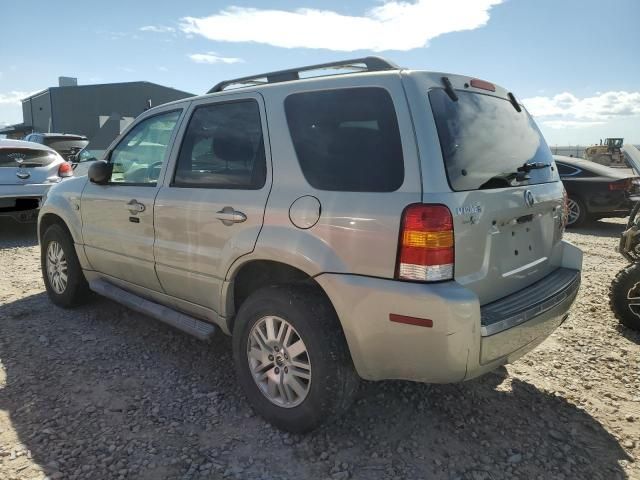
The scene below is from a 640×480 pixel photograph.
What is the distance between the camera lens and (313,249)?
2471mm

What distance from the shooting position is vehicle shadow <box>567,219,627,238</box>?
9219mm

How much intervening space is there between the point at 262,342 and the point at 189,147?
1.43 meters

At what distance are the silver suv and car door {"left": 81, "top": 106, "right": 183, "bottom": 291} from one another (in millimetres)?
38

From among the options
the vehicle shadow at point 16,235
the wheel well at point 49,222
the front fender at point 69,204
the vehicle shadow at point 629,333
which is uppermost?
the front fender at point 69,204

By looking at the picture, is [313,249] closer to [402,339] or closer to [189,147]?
[402,339]

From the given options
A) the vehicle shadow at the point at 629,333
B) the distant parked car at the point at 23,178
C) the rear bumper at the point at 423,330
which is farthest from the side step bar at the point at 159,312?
the distant parked car at the point at 23,178

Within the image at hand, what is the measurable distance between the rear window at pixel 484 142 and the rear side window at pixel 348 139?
24cm

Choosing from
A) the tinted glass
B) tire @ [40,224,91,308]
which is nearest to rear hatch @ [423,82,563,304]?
the tinted glass

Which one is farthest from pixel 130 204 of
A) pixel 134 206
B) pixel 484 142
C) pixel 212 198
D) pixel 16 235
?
pixel 16 235

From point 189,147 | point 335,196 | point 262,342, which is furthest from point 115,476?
point 189,147

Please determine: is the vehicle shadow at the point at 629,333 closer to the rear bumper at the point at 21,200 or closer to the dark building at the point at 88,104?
the rear bumper at the point at 21,200

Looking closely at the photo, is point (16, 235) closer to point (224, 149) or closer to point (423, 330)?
point (224, 149)

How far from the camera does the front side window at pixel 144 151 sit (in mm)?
3569

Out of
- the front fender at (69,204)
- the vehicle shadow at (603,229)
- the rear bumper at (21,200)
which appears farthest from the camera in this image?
the vehicle shadow at (603,229)
